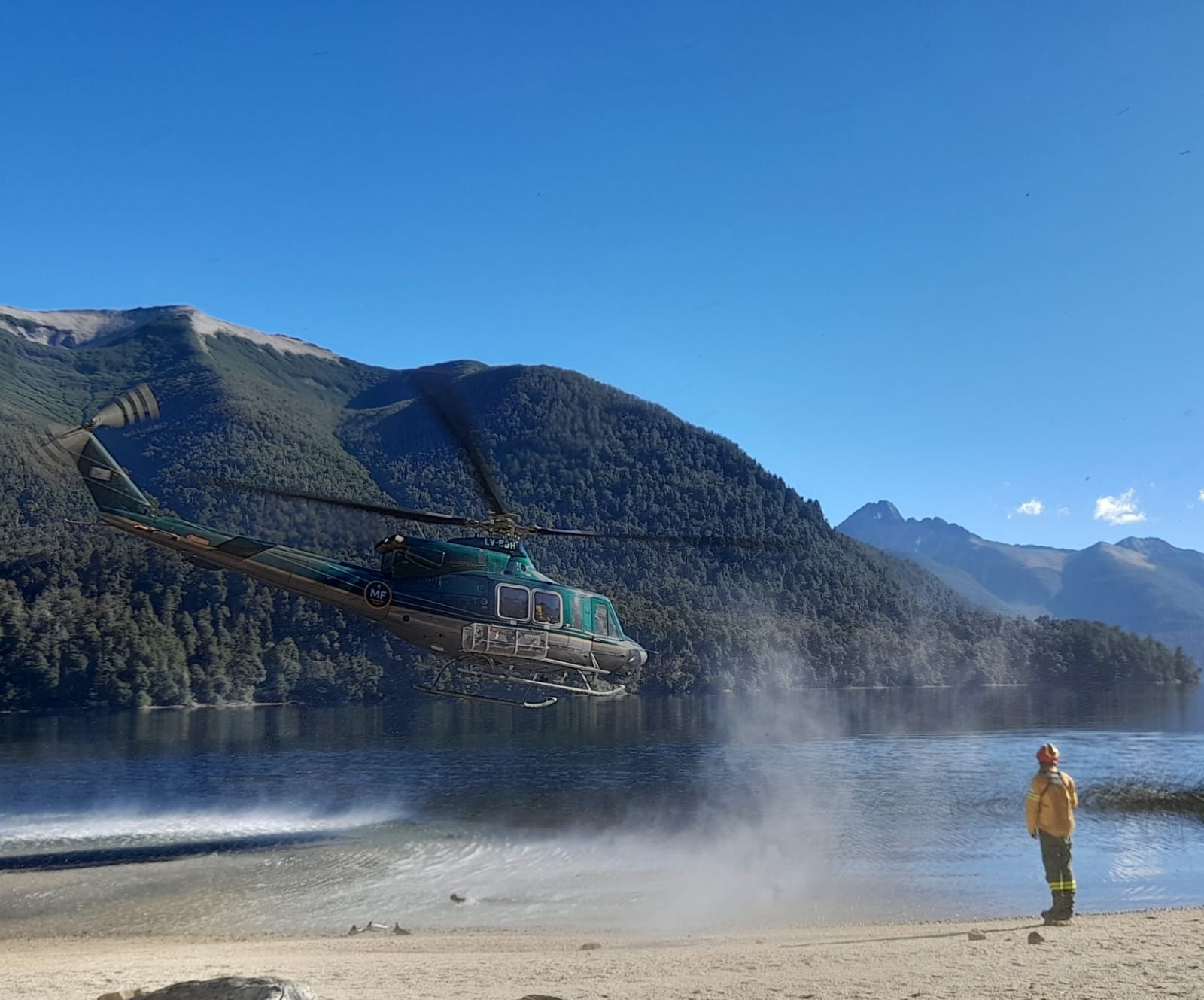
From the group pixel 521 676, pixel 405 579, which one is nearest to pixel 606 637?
pixel 521 676

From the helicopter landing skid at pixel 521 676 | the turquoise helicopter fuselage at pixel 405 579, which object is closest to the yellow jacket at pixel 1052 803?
the helicopter landing skid at pixel 521 676

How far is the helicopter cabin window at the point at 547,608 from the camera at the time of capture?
20.8 m

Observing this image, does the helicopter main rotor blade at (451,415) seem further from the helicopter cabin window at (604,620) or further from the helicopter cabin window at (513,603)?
the helicopter cabin window at (604,620)

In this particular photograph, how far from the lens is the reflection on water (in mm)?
20859

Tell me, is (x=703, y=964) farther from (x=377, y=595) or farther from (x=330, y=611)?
(x=330, y=611)

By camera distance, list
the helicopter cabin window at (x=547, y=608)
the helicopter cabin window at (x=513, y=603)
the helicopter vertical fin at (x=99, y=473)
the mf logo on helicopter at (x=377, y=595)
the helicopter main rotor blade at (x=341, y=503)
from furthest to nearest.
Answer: the helicopter cabin window at (x=547, y=608) < the helicopter cabin window at (x=513, y=603) < the mf logo on helicopter at (x=377, y=595) < the helicopter vertical fin at (x=99, y=473) < the helicopter main rotor blade at (x=341, y=503)

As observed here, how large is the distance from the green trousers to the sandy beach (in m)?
0.37

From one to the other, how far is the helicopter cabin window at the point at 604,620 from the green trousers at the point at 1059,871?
11.0 meters

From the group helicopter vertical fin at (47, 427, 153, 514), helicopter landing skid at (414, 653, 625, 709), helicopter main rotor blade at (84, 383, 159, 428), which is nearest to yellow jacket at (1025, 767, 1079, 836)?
helicopter landing skid at (414, 653, 625, 709)

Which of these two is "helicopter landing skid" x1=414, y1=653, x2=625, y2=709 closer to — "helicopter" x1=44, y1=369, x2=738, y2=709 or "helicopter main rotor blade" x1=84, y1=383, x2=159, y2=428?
"helicopter" x1=44, y1=369, x2=738, y2=709

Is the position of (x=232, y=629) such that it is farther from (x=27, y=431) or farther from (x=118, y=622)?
(x=27, y=431)

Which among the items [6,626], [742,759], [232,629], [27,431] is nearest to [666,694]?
[232,629]

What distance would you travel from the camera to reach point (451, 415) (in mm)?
16141

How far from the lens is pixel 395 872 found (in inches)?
946
